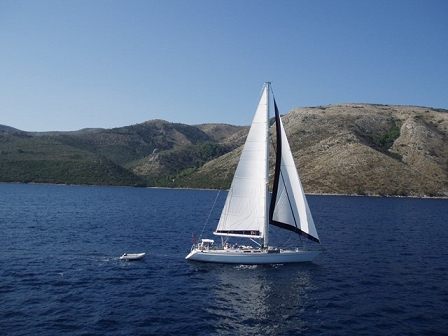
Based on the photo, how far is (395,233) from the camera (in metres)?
71.3

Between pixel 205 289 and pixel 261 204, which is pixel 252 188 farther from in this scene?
pixel 205 289

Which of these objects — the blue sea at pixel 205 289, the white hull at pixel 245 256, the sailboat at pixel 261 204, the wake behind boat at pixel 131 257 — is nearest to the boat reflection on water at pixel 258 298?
the blue sea at pixel 205 289

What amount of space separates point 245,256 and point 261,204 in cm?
600

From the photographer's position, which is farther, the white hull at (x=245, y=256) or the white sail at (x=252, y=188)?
the white sail at (x=252, y=188)

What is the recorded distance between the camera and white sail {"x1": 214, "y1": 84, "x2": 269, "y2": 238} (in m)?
43.2

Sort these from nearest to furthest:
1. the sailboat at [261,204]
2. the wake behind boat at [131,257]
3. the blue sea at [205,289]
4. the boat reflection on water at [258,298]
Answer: the blue sea at [205,289]
the boat reflection on water at [258,298]
the sailboat at [261,204]
the wake behind boat at [131,257]

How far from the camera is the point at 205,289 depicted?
35.7m

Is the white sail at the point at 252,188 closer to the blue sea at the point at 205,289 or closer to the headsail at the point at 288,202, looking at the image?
the headsail at the point at 288,202

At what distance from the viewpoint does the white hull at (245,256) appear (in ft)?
140

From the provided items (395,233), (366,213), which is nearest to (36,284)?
(395,233)

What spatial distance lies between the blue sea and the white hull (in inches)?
34.3

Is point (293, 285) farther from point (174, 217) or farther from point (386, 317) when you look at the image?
point (174, 217)

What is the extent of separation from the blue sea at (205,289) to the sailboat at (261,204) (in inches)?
54.9

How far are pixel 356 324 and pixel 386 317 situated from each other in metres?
3.21
